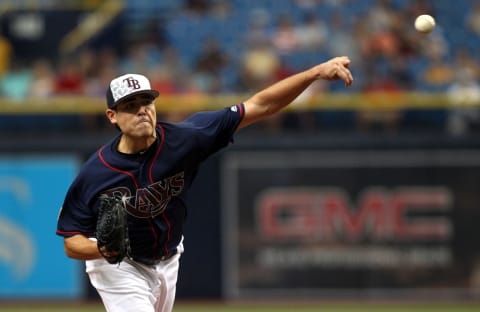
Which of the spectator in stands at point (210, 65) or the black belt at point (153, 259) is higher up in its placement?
the spectator in stands at point (210, 65)

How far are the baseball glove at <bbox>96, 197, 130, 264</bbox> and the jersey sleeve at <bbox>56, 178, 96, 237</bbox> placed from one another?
26cm

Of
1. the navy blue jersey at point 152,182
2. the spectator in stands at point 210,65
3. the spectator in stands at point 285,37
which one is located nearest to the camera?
the navy blue jersey at point 152,182

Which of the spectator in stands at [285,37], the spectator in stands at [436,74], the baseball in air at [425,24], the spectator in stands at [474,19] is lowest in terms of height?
the baseball in air at [425,24]

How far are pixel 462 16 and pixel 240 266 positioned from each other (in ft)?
19.6

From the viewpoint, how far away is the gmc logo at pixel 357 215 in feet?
38.3

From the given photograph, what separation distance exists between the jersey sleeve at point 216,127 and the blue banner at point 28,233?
6545 millimetres

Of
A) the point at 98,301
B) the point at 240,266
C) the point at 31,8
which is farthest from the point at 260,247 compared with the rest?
the point at 31,8

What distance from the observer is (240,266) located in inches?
467

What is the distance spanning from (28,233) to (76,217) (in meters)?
6.68

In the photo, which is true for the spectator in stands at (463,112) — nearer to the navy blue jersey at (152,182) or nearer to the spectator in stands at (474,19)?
the spectator in stands at (474,19)

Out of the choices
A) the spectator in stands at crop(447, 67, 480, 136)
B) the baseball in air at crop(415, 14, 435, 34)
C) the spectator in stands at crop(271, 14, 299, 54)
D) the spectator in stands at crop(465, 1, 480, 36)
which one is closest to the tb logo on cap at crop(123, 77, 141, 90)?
the baseball in air at crop(415, 14, 435, 34)

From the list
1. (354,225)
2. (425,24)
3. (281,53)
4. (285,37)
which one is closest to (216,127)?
(425,24)

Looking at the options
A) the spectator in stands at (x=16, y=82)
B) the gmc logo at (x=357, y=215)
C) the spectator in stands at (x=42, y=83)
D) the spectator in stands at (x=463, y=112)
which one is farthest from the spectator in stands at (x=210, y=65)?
the spectator in stands at (x=463, y=112)

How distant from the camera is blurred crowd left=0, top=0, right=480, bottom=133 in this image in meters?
12.5
